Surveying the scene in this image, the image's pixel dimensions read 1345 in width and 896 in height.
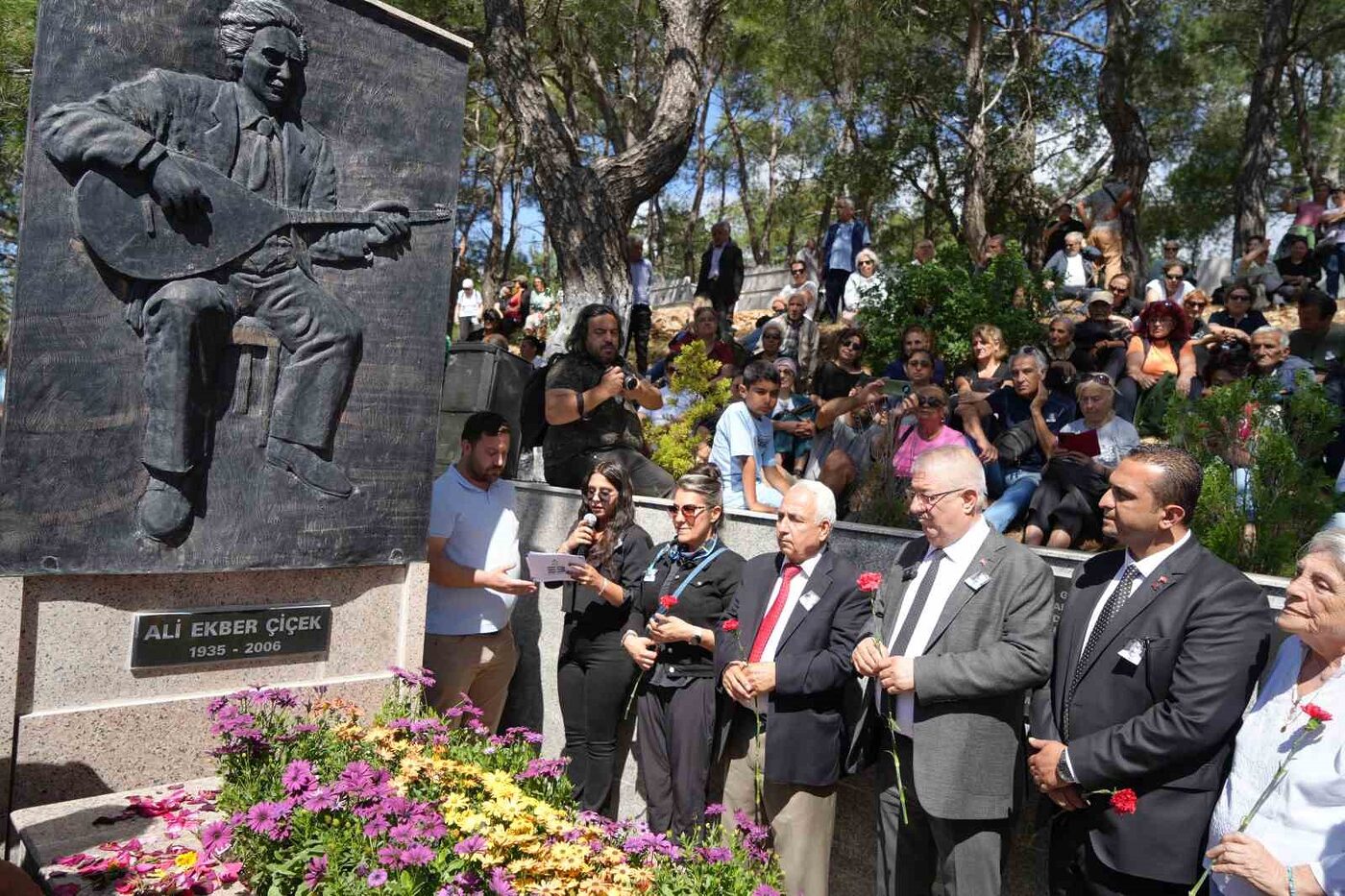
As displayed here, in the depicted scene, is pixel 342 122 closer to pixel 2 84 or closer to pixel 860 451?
pixel 860 451

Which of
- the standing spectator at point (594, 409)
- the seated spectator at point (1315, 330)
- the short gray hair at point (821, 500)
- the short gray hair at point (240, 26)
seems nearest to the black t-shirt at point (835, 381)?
the standing spectator at point (594, 409)

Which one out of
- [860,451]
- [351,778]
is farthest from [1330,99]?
[351,778]

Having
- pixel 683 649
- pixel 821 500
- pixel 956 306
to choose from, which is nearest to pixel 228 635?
pixel 683 649

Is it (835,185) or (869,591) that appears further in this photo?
(835,185)

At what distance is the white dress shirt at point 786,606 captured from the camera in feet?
14.0

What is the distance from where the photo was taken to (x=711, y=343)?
10.5 meters

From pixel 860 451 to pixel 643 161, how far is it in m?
4.83

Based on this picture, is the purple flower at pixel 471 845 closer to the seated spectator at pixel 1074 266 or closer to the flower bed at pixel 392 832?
the flower bed at pixel 392 832

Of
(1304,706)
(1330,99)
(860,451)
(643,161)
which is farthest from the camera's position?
(1330,99)

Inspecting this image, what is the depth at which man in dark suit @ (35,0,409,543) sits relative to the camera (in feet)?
12.7

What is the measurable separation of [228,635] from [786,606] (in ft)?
7.34

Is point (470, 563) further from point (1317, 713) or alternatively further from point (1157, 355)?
point (1157, 355)

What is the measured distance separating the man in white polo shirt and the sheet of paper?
49cm

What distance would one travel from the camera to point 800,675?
13.3ft
